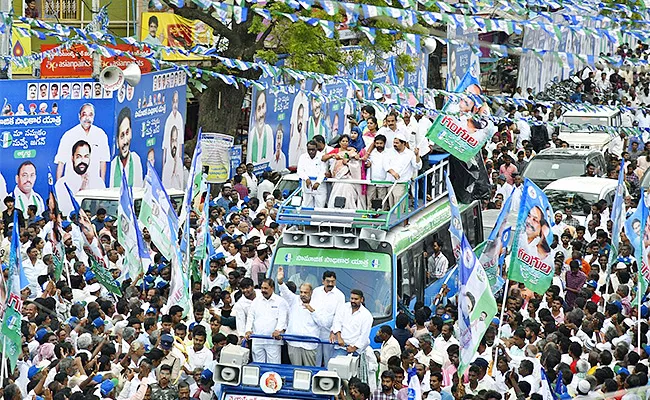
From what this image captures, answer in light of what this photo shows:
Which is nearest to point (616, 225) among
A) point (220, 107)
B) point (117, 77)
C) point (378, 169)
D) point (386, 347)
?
point (378, 169)

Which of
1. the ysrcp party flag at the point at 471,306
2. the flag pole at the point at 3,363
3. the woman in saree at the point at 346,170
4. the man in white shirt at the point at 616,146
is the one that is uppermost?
the woman in saree at the point at 346,170

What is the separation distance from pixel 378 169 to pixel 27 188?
7356mm

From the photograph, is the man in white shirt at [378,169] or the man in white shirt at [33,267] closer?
the man in white shirt at [378,169]

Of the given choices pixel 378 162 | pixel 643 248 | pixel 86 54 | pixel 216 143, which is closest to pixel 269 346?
pixel 378 162

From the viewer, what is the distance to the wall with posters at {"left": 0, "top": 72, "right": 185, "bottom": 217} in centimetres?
2055

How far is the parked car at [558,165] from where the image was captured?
2408 centimetres

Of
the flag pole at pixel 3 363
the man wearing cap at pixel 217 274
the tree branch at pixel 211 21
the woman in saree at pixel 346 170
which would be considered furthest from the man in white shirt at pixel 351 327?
the tree branch at pixel 211 21

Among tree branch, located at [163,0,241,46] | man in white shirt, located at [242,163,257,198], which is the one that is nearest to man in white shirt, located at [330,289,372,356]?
man in white shirt, located at [242,163,257,198]

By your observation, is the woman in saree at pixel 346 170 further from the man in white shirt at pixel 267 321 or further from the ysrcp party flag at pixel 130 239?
the man in white shirt at pixel 267 321

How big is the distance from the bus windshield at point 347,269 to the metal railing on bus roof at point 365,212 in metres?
0.29

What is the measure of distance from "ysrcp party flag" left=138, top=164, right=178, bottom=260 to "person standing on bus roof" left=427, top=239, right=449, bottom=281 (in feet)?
9.21

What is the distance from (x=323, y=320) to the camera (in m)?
12.3

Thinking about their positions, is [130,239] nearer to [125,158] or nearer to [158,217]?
[158,217]

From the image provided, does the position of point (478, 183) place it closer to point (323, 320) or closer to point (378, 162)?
point (378, 162)
